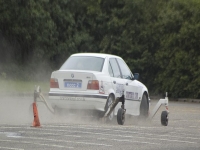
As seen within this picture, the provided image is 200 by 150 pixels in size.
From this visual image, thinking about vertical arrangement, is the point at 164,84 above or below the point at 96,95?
below

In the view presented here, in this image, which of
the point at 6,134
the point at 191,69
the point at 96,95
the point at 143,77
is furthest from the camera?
the point at 143,77

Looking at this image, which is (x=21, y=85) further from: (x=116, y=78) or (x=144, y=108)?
(x=116, y=78)

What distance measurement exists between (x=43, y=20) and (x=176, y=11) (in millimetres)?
9154

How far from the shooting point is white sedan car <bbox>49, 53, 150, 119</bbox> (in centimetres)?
1805

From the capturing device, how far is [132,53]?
147 feet

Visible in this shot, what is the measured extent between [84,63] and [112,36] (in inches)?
1080

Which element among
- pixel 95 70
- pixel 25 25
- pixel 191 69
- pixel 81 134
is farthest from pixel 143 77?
pixel 81 134

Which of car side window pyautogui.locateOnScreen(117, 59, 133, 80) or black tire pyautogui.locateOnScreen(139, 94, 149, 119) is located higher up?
car side window pyautogui.locateOnScreen(117, 59, 133, 80)

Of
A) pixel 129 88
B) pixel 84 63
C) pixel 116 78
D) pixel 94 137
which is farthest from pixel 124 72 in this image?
pixel 94 137

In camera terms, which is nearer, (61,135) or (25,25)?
(61,135)

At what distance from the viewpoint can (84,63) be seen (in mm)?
19047

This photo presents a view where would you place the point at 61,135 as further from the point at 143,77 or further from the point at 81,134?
the point at 143,77

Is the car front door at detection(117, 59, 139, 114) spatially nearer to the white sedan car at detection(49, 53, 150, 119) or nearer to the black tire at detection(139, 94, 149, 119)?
the white sedan car at detection(49, 53, 150, 119)

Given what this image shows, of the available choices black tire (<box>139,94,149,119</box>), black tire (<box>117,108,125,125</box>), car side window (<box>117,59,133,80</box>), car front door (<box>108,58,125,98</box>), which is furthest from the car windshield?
black tire (<box>139,94,149,119</box>)
